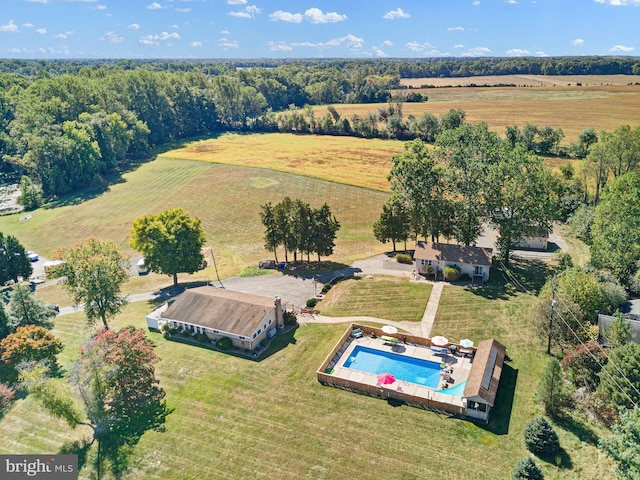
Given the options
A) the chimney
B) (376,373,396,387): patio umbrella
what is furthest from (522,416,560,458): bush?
the chimney

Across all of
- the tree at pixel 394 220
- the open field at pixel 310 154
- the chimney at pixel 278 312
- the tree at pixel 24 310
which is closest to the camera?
the tree at pixel 24 310

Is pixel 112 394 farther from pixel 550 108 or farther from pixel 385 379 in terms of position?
pixel 550 108

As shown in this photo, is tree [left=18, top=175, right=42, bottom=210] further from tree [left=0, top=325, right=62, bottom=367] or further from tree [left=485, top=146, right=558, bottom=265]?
tree [left=485, top=146, right=558, bottom=265]

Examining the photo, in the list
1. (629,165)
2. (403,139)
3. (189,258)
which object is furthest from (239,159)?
(629,165)

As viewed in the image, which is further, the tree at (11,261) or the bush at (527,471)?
the tree at (11,261)

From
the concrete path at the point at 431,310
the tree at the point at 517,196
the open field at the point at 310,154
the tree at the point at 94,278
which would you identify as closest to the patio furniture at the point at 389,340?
the concrete path at the point at 431,310

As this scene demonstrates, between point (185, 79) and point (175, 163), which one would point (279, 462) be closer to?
point (175, 163)

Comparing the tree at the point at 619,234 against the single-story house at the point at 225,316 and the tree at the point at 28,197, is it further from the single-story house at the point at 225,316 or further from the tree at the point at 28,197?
the tree at the point at 28,197
